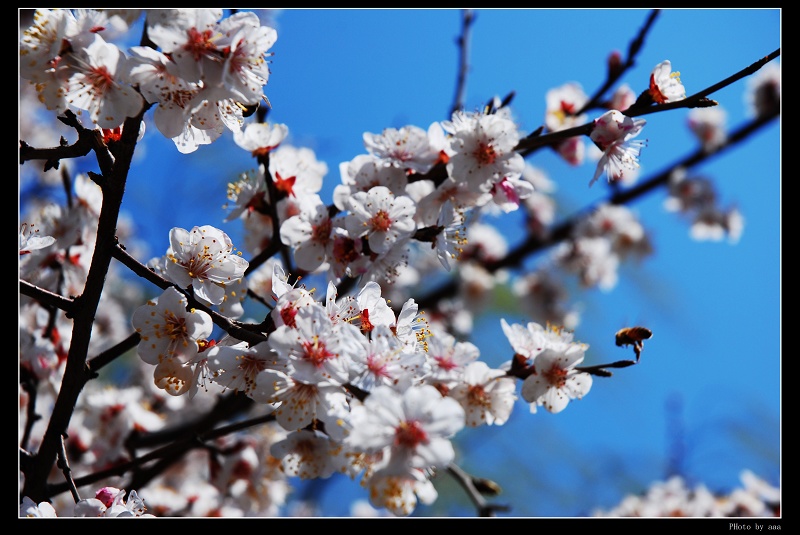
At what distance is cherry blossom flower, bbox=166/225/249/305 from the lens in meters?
Result: 1.37

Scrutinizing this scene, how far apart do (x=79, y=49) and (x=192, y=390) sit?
0.68 m

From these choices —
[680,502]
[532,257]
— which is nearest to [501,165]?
[680,502]

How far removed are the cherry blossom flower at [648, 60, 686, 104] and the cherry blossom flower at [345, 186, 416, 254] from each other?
0.63 meters

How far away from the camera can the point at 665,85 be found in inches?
60.1

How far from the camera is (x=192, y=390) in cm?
133

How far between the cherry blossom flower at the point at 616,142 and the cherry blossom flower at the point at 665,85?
95 mm

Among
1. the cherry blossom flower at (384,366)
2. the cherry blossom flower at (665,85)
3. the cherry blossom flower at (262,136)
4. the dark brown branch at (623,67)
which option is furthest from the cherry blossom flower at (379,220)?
the dark brown branch at (623,67)

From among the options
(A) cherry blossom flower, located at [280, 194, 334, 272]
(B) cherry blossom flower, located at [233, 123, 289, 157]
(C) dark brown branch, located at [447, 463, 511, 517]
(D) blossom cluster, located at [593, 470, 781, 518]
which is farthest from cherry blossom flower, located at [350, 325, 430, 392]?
(D) blossom cluster, located at [593, 470, 781, 518]

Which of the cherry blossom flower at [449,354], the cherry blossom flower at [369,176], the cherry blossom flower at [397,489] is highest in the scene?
the cherry blossom flower at [369,176]

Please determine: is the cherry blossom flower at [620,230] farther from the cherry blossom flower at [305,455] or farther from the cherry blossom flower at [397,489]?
the cherry blossom flower at [397,489]

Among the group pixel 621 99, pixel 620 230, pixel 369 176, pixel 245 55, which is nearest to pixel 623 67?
pixel 621 99

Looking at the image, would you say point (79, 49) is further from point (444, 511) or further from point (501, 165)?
point (444, 511)

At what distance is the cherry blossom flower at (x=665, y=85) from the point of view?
1518 millimetres

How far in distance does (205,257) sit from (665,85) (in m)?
1.11
